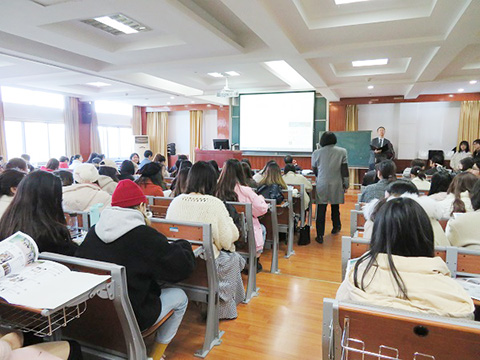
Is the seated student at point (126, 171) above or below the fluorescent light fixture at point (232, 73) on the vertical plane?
below

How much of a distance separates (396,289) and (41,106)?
35.8 ft

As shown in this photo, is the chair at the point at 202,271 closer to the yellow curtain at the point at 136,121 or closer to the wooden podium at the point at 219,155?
the wooden podium at the point at 219,155

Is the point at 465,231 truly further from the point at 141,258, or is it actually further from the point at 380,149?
the point at 380,149

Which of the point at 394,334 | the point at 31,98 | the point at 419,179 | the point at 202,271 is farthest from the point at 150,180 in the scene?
the point at 31,98

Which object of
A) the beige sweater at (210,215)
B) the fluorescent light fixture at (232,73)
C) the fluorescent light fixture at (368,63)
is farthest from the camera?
the fluorescent light fixture at (232,73)

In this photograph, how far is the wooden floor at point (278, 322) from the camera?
2088 millimetres

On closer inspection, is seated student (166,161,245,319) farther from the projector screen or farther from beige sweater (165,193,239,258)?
the projector screen

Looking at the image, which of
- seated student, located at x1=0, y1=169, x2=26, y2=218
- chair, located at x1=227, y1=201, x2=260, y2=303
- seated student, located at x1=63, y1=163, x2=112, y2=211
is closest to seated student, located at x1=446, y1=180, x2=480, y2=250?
chair, located at x1=227, y1=201, x2=260, y2=303

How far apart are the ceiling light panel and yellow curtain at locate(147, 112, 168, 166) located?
28.0 ft

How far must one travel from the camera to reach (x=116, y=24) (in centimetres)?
425

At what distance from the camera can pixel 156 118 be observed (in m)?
13.1

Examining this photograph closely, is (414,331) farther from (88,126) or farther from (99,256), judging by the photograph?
(88,126)

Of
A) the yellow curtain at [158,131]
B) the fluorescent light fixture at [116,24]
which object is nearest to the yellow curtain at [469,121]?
the fluorescent light fixture at [116,24]

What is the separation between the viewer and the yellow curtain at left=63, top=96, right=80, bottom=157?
33.2 ft
